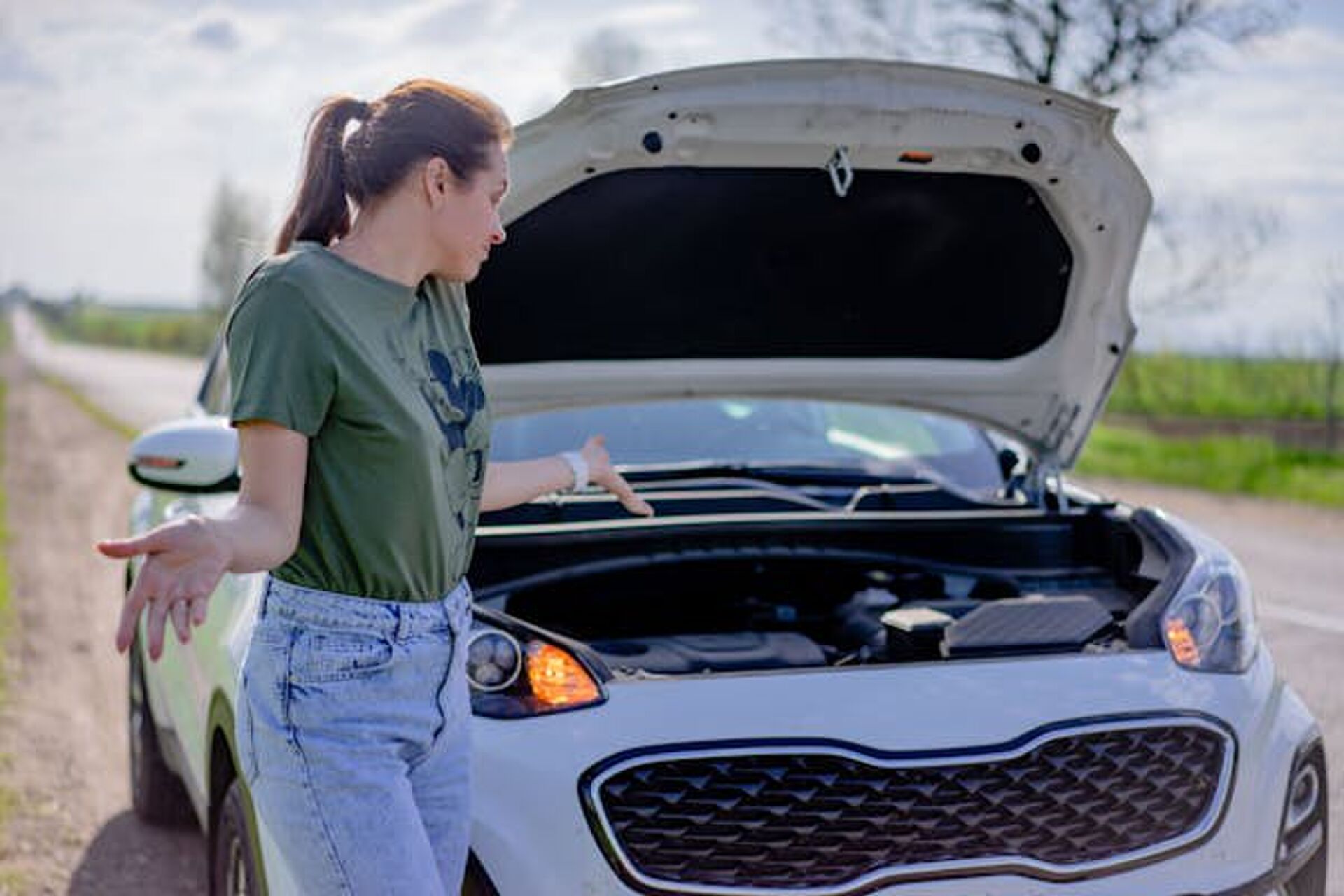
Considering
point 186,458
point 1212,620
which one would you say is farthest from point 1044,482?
point 186,458

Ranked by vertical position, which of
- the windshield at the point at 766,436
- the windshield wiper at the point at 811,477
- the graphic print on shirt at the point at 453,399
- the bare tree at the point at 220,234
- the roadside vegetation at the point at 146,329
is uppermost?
the graphic print on shirt at the point at 453,399

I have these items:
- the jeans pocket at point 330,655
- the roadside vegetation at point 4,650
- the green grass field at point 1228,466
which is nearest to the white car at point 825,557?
the roadside vegetation at point 4,650

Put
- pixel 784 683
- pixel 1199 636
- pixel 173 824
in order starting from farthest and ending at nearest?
pixel 173 824 → pixel 1199 636 → pixel 784 683

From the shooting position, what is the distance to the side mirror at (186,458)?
3.85 m

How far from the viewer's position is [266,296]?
206cm

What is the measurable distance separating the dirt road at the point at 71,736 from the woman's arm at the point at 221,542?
2765 millimetres

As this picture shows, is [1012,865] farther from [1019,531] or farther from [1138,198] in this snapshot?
[1138,198]

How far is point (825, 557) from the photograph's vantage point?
4.01m

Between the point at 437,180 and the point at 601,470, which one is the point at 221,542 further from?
the point at 601,470

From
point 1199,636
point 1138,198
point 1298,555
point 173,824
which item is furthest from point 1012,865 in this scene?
point 1298,555

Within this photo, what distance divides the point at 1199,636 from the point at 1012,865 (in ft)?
2.49

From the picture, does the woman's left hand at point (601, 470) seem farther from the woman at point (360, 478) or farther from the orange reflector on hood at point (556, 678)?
the woman at point (360, 478)

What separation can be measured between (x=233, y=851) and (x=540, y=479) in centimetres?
109

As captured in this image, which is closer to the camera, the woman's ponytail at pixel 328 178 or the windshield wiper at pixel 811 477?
the woman's ponytail at pixel 328 178
